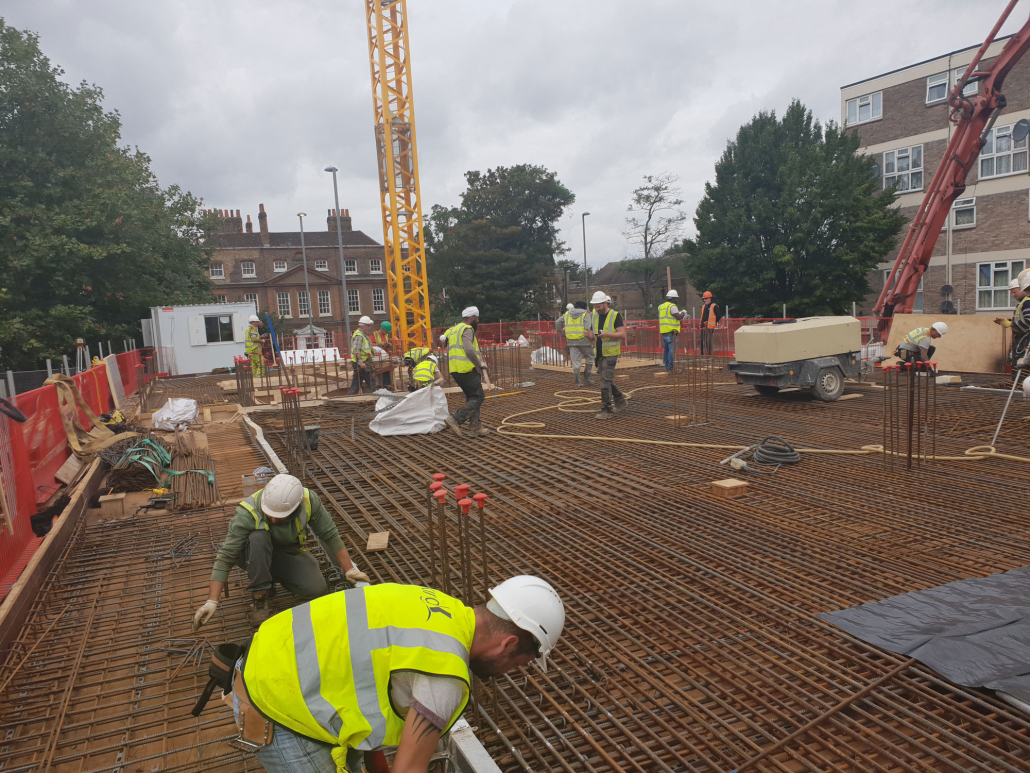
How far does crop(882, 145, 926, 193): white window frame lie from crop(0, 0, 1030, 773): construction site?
17.5m

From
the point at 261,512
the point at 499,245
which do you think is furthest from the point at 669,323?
the point at 499,245

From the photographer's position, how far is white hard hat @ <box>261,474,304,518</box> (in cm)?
349

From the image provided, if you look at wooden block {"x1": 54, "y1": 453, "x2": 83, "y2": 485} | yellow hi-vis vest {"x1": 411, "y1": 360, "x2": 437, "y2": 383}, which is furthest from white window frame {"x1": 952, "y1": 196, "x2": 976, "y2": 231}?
wooden block {"x1": 54, "y1": 453, "x2": 83, "y2": 485}

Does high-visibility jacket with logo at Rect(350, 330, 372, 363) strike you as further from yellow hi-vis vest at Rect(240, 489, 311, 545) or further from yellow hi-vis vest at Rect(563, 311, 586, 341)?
yellow hi-vis vest at Rect(240, 489, 311, 545)

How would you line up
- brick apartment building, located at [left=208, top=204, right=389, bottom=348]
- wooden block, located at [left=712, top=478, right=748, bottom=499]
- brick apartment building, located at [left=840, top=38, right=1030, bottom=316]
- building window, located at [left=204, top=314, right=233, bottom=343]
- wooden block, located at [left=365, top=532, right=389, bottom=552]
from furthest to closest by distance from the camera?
brick apartment building, located at [left=208, top=204, right=389, bottom=348]
building window, located at [left=204, top=314, right=233, bottom=343]
brick apartment building, located at [left=840, top=38, right=1030, bottom=316]
wooden block, located at [left=712, top=478, right=748, bottom=499]
wooden block, located at [left=365, top=532, right=389, bottom=552]

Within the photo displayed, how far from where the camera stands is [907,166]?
2478cm

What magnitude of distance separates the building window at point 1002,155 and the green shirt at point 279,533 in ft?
83.5

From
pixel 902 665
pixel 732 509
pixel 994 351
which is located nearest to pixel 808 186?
pixel 994 351

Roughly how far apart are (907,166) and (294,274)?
37.9 m

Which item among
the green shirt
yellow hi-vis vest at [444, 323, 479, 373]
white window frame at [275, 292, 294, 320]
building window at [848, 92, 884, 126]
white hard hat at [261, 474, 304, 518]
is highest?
building window at [848, 92, 884, 126]

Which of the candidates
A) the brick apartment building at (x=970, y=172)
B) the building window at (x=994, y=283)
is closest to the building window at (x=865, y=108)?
the brick apartment building at (x=970, y=172)

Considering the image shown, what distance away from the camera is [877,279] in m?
26.6

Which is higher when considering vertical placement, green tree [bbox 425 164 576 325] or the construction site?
green tree [bbox 425 164 576 325]

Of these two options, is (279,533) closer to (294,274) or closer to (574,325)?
(574,325)
